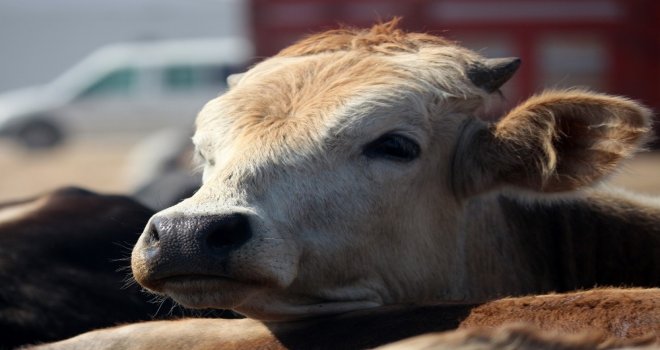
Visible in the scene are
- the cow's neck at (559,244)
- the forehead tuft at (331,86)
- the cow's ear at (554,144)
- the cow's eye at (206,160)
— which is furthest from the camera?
the cow's neck at (559,244)

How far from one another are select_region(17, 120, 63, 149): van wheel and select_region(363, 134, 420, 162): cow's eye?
24.0 m

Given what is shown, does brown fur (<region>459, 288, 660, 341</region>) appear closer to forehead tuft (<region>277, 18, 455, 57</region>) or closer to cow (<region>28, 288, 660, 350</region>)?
cow (<region>28, 288, 660, 350</region>)

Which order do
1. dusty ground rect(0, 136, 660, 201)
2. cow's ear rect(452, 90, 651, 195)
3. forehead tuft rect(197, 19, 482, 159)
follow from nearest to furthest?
forehead tuft rect(197, 19, 482, 159)
cow's ear rect(452, 90, 651, 195)
dusty ground rect(0, 136, 660, 201)

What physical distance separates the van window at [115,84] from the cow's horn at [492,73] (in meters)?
23.5

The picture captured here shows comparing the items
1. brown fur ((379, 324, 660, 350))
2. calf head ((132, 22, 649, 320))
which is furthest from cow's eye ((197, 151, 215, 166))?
brown fur ((379, 324, 660, 350))

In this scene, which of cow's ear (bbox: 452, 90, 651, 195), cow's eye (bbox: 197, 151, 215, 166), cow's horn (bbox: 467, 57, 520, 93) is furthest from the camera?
cow's horn (bbox: 467, 57, 520, 93)

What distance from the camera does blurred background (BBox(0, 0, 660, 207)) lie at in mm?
16891

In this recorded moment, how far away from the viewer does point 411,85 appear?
4859 millimetres

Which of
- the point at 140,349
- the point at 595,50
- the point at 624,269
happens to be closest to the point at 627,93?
the point at 595,50

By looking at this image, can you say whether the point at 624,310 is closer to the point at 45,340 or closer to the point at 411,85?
the point at 411,85

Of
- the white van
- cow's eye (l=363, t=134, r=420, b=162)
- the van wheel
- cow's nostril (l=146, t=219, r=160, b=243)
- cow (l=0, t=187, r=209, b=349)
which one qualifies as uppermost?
cow's eye (l=363, t=134, r=420, b=162)

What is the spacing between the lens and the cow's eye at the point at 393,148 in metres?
4.65

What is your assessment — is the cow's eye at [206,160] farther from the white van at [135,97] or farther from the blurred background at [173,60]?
the white van at [135,97]

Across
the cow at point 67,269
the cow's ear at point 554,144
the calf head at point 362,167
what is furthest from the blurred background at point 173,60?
the cow at point 67,269
